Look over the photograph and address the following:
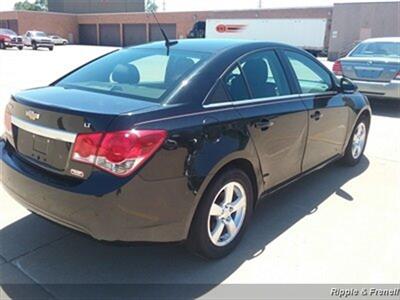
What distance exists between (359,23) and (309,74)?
29784mm

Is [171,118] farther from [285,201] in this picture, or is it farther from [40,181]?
[285,201]

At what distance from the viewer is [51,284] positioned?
2.65 meters

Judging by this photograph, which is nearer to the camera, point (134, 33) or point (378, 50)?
point (378, 50)

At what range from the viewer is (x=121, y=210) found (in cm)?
233

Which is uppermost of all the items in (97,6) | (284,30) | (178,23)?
(97,6)

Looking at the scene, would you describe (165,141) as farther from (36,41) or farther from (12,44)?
(36,41)

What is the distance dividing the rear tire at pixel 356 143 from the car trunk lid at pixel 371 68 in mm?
3730

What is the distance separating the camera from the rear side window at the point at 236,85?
119 inches

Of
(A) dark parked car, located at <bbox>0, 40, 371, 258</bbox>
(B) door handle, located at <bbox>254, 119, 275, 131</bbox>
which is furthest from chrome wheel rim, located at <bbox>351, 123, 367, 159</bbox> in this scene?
(B) door handle, located at <bbox>254, 119, 275, 131</bbox>

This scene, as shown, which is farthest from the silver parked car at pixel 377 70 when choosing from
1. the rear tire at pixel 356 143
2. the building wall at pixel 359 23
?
the building wall at pixel 359 23

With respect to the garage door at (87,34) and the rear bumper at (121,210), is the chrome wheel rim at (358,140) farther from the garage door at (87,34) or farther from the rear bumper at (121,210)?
the garage door at (87,34)

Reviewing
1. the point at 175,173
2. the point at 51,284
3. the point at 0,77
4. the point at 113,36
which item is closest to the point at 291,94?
the point at 175,173

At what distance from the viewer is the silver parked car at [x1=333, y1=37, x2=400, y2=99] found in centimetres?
843

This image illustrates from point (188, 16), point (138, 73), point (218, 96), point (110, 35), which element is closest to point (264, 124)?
point (218, 96)
